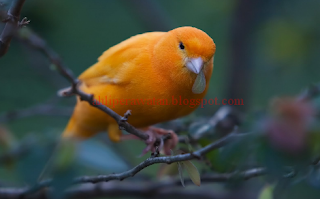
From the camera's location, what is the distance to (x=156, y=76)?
2.56 metres

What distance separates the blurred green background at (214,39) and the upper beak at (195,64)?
1612mm

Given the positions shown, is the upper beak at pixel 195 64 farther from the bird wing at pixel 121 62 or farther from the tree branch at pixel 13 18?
the tree branch at pixel 13 18

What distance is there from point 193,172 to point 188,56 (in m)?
1.00

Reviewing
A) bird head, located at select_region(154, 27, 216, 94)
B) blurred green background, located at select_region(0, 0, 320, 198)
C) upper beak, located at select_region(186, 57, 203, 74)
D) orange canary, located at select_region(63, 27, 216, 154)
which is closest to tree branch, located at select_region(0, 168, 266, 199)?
orange canary, located at select_region(63, 27, 216, 154)

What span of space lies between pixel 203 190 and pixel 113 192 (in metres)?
0.93

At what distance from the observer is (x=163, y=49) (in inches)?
103

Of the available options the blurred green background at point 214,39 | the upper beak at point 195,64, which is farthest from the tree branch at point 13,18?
the blurred green background at point 214,39

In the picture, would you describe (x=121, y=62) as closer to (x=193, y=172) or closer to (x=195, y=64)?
(x=195, y=64)

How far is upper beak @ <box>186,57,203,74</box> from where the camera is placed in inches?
91.1

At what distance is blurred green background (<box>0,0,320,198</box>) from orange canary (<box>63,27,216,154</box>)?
1.28 metres

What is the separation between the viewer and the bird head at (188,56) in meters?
2.35

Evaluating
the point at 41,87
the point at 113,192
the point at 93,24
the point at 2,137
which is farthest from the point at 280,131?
the point at 41,87

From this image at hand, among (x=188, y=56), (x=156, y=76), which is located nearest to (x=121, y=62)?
(x=156, y=76)

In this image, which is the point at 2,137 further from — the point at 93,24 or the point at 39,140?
the point at 93,24
